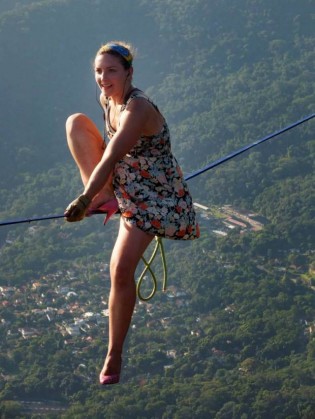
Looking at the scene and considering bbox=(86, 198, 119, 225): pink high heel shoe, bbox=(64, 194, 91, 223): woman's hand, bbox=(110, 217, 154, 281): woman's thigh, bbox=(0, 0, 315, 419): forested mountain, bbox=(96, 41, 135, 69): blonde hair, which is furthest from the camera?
bbox=(0, 0, 315, 419): forested mountain

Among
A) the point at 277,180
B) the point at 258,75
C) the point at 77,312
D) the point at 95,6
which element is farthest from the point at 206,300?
the point at 95,6

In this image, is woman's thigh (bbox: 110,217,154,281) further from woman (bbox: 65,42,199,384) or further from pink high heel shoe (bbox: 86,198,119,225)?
pink high heel shoe (bbox: 86,198,119,225)

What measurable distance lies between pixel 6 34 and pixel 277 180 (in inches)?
728

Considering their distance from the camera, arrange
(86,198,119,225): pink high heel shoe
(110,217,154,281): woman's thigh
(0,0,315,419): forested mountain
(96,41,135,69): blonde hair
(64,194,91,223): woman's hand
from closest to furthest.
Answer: (64,194,91,223): woman's hand, (110,217,154,281): woman's thigh, (96,41,135,69): blonde hair, (86,198,119,225): pink high heel shoe, (0,0,315,419): forested mountain

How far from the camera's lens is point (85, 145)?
4504 mm

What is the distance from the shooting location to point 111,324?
13.8 feet

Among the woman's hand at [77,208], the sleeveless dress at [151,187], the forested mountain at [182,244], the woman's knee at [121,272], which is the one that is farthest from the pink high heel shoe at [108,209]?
the forested mountain at [182,244]

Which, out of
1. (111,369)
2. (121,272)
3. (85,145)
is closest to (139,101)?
(85,145)

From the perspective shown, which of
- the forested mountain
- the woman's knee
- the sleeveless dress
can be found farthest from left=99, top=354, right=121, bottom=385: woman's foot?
the forested mountain

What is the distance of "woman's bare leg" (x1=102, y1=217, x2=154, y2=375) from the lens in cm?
412

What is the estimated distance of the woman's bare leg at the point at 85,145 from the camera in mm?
4488

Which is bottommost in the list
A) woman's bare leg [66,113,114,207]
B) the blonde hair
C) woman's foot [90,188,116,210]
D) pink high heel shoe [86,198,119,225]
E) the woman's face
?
pink high heel shoe [86,198,119,225]

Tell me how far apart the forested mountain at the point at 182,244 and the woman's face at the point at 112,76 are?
18557 millimetres

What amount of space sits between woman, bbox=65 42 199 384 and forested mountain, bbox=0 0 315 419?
18390 millimetres
